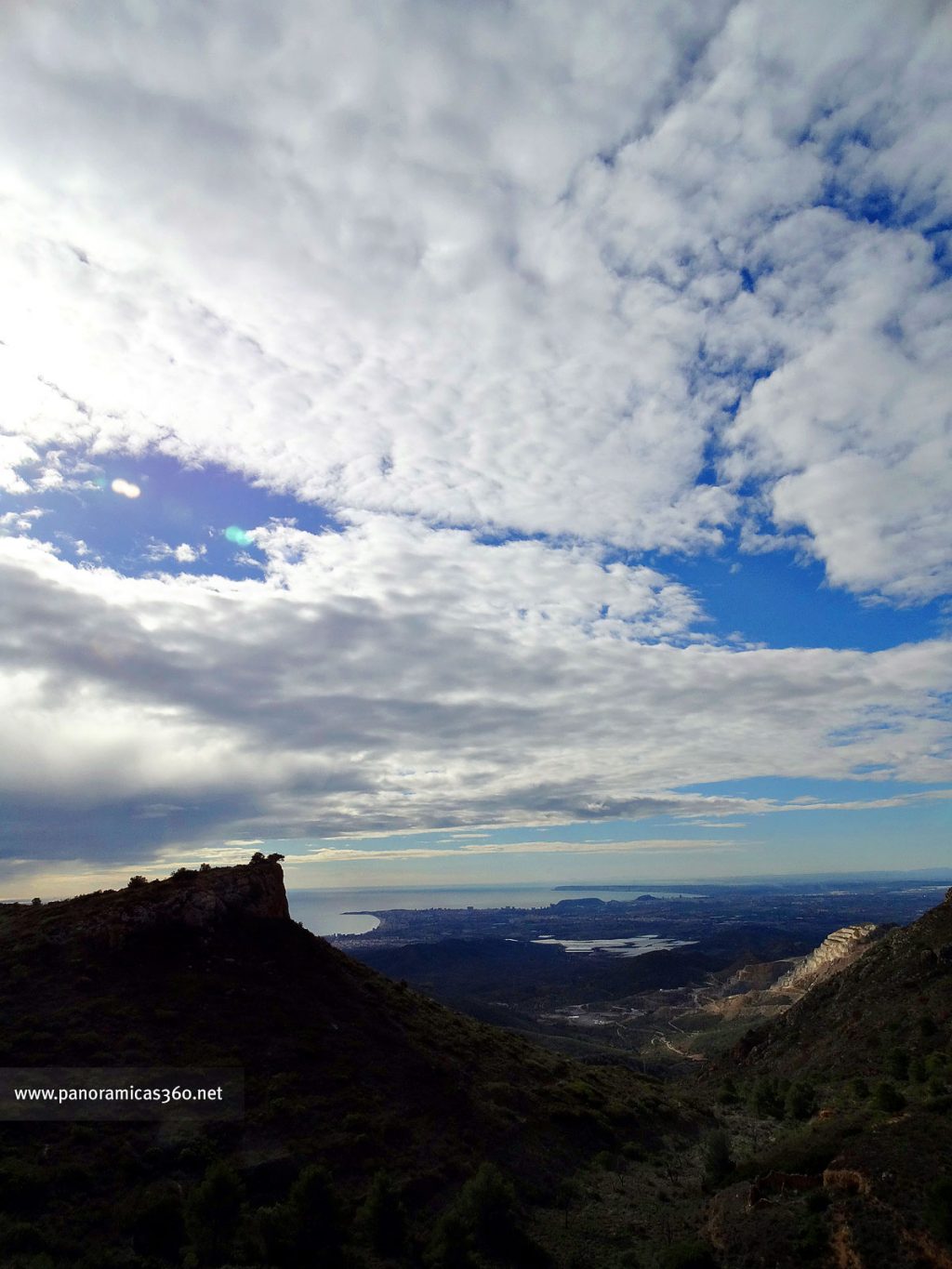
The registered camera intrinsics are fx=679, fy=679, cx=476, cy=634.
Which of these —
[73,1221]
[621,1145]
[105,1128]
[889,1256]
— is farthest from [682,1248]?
[105,1128]

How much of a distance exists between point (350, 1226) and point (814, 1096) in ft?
126

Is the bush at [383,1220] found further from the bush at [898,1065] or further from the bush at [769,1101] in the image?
the bush at [898,1065]

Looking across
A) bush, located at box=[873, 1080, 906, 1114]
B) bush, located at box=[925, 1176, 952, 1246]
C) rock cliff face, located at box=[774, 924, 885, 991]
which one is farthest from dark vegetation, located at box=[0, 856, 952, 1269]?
rock cliff face, located at box=[774, 924, 885, 991]

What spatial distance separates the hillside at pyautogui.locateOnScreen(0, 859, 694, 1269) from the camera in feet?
84.0

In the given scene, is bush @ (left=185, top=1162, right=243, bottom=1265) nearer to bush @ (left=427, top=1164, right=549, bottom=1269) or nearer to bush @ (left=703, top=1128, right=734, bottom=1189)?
bush @ (left=427, top=1164, right=549, bottom=1269)

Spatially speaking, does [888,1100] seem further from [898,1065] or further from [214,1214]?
[214,1214]

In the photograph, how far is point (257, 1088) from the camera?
118 ft

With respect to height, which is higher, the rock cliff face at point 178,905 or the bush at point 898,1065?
the rock cliff face at point 178,905

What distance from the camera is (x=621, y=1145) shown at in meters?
40.8

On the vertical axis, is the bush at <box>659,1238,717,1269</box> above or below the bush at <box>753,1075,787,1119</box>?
above

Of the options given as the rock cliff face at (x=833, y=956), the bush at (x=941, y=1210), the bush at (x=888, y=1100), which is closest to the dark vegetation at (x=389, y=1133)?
the bush at (x=941, y=1210)

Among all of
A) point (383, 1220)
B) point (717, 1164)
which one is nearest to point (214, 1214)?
point (383, 1220)

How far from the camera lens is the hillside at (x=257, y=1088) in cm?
2561

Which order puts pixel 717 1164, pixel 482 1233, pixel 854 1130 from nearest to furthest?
pixel 482 1233 → pixel 854 1130 → pixel 717 1164
